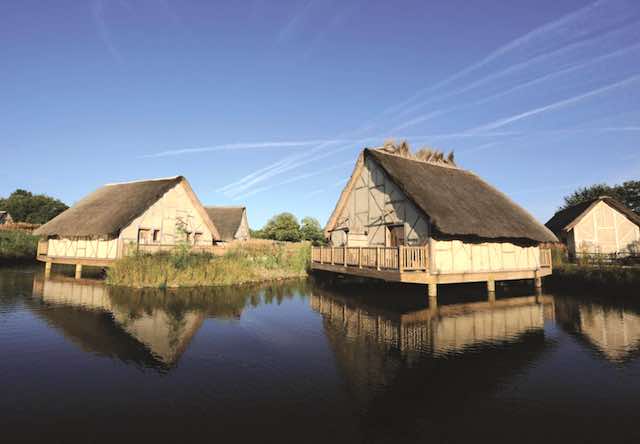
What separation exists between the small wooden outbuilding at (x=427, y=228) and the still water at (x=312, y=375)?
316 centimetres

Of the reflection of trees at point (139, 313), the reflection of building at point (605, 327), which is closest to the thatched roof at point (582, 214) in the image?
the reflection of building at point (605, 327)

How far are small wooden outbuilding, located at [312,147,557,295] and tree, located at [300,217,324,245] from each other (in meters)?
31.3

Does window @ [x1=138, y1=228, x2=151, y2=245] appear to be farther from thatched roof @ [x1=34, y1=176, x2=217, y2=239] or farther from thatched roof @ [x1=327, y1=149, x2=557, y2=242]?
thatched roof @ [x1=327, y1=149, x2=557, y2=242]

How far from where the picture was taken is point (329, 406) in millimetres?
4645

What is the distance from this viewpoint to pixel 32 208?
6656 centimetres

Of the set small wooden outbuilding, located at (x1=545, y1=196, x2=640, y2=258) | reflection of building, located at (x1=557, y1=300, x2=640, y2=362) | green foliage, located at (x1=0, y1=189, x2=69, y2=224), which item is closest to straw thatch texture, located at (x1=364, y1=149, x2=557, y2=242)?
reflection of building, located at (x1=557, y1=300, x2=640, y2=362)

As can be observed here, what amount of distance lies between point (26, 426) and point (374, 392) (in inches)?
172

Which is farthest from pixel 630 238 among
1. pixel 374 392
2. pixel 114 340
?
pixel 114 340

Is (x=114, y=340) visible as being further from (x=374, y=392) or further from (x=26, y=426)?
(x=374, y=392)

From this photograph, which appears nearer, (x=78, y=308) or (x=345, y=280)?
(x=78, y=308)

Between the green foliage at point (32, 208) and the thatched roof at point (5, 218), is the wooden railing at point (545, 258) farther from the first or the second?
the green foliage at point (32, 208)

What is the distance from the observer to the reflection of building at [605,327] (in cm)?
758

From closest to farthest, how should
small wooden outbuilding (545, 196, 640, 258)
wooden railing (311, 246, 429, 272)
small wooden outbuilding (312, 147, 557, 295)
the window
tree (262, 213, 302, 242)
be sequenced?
1. wooden railing (311, 246, 429, 272)
2. small wooden outbuilding (312, 147, 557, 295)
3. the window
4. small wooden outbuilding (545, 196, 640, 258)
5. tree (262, 213, 302, 242)

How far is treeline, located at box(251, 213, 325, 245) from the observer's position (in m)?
52.0
